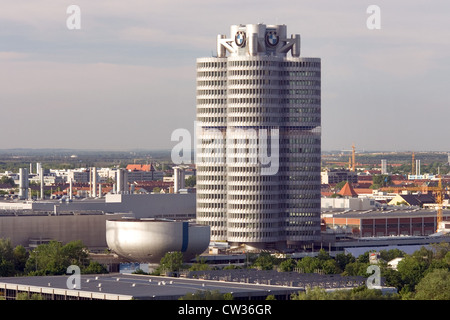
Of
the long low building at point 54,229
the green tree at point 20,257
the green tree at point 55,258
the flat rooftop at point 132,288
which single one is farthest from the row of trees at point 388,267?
the long low building at point 54,229

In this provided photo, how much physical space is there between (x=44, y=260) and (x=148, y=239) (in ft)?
46.4

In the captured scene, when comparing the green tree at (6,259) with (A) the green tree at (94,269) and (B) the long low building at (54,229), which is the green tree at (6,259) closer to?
(A) the green tree at (94,269)

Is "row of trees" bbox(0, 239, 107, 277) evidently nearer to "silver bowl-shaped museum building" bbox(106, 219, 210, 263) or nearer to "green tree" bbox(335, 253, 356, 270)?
"silver bowl-shaped museum building" bbox(106, 219, 210, 263)

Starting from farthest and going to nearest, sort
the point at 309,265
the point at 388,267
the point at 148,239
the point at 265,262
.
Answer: the point at 265,262 < the point at 148,239 < the point at 388,267 < the point at 309,265

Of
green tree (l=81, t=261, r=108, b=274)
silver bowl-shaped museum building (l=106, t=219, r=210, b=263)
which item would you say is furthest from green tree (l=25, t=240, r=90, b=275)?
silver bowl-shaped museum building (l=106, t=219, r=210, b=263)

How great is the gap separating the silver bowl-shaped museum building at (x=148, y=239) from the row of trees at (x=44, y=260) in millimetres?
4509

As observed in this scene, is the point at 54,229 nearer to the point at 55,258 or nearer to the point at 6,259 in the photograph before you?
the point at 6,259

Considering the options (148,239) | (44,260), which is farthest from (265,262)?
(44,260)

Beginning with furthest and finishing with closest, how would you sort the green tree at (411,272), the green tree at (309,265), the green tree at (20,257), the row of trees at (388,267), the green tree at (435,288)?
the green tree at (20,257), the green tree at (309,265), the green tree at (411,272), the row of trees at (388,267), the green tree at (435,288)

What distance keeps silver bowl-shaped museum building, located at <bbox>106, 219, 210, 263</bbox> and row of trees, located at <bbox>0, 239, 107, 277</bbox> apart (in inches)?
178

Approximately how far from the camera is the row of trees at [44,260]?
531 feet

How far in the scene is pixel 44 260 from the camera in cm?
16825
